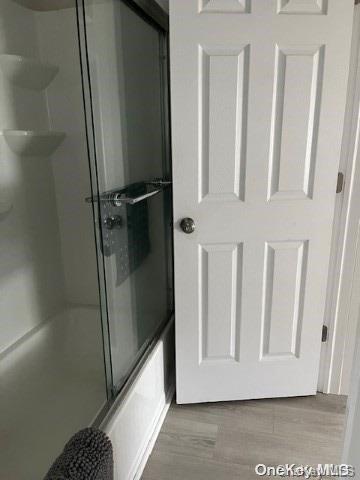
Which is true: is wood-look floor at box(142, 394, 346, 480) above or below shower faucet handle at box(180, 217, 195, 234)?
below

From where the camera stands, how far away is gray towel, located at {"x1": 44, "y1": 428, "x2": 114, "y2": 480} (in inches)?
30.0

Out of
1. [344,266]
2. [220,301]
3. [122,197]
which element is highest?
[122,197]

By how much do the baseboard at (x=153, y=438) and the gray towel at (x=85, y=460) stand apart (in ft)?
2.09

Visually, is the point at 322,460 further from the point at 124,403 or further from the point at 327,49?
the point at 327,49

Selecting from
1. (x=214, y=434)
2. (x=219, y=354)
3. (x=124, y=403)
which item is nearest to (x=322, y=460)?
(x=214, y=434)

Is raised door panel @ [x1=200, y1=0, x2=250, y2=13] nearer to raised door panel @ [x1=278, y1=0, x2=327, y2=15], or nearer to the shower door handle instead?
raised door panel @ [x1=278, y1=0, x2=327, y2=15]

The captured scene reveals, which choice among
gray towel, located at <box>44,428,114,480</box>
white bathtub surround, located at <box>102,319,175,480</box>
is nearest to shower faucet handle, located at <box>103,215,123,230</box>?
white bathtub surround, located at <box>102,319,175,480</box>

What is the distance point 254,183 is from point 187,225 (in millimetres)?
339

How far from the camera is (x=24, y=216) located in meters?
1.81

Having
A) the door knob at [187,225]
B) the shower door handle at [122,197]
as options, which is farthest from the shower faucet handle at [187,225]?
the shower door handle at [122,197]

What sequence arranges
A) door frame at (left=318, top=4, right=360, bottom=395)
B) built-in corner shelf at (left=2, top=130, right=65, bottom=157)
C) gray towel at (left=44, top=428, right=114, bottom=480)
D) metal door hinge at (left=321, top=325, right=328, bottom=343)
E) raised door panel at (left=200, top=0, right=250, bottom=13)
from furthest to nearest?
metal door hinge at (left=321, top=325, right=328, bottom=343) < built-in corner shelf at (left=2, top=130, right=65, bottom=157) < door frame at (left=318, top=4, right=360, bottom=395) < raised door panel at (left=200, top=0, right=250, bottom=13) < gray towel at (left=44, top=428, right=114, bottom=480)

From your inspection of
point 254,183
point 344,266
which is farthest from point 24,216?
point 344,266
